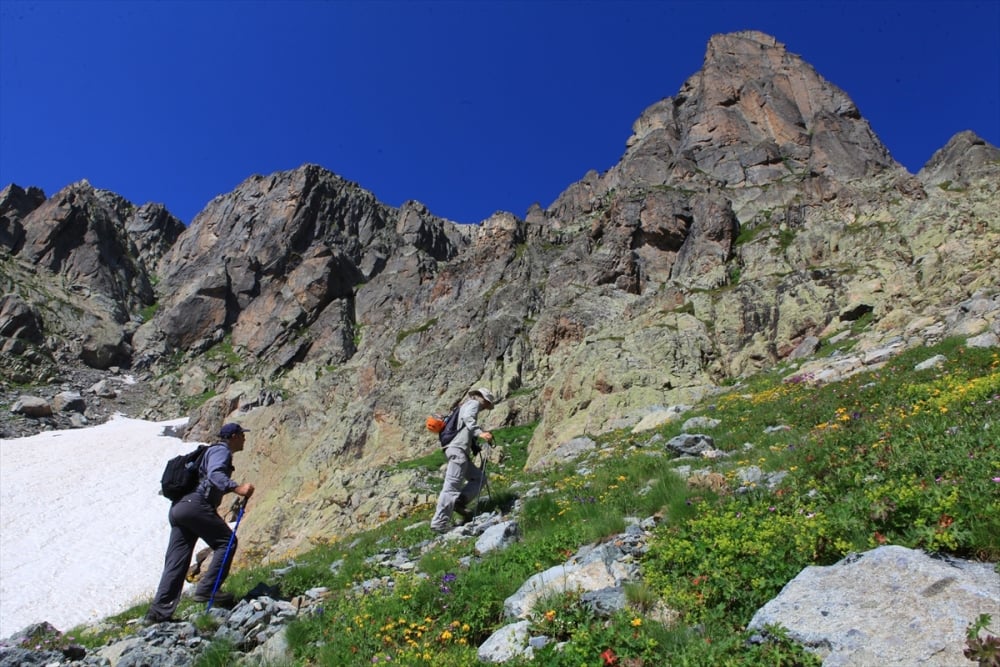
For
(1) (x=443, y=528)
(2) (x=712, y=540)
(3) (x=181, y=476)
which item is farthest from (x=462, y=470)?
(2) (x=712, y=540)

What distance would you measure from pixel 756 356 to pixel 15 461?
9095 cm

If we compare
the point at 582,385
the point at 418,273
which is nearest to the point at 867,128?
the point at 418,273

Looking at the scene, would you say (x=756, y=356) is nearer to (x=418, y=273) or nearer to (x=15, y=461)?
(x=418, y=273)

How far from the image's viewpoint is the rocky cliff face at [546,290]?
28250mm

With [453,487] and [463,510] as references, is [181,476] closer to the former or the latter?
[453,487]

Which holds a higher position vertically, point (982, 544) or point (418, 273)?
point (418, 273)

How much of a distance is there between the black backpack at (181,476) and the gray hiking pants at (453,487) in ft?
15.1

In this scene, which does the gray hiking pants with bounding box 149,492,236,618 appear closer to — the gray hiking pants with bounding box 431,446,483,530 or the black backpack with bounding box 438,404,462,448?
the gray hiking pants with bounding box 431,446,483,530

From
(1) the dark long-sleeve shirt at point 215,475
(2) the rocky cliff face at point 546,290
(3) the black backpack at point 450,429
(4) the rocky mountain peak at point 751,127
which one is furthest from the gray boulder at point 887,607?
(4) the rocky mountain peak at point 751,127

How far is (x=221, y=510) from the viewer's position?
44938 millimetres

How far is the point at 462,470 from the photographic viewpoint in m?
11.8

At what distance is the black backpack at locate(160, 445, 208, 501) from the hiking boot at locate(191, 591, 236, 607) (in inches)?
58.4

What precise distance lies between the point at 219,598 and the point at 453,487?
4.76 meters

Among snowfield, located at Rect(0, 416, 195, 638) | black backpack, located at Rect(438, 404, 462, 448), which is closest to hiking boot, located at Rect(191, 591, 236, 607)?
black backpack, located at Rect(438, 404, 462, 448)
